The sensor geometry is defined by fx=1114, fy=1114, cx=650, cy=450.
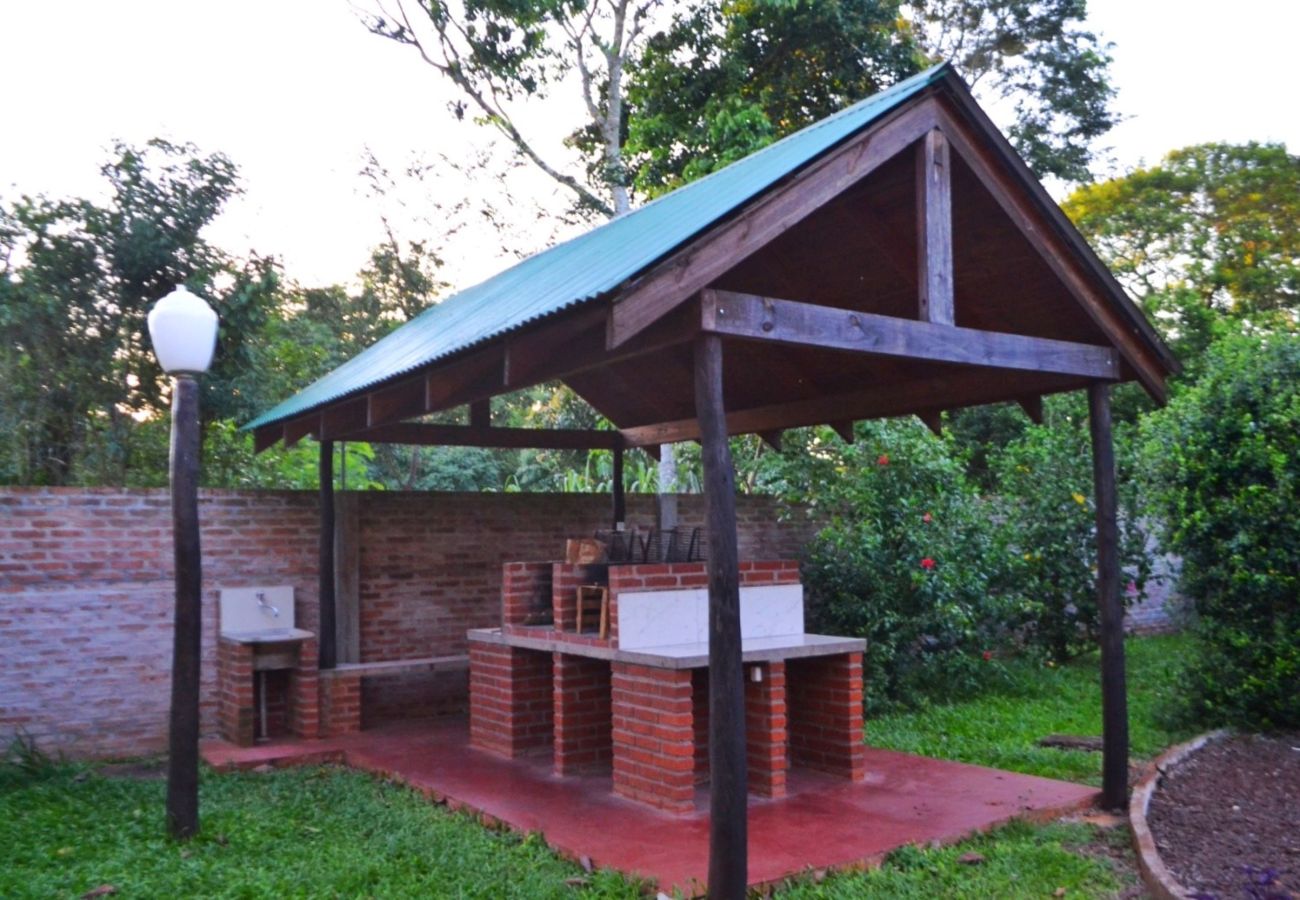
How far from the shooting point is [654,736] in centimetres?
626

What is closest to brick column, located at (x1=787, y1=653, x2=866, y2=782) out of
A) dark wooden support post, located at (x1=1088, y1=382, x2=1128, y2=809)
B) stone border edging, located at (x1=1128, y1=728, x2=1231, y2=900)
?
dark wooden support post, located at (x1=1088, y1=382, x2=1128, y2=809)

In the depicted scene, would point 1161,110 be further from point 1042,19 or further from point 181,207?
point 181,207

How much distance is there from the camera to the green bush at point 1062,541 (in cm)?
1157

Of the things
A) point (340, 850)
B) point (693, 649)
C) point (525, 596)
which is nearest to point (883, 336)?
point (693, 649)

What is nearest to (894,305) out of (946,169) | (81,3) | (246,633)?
(946,169)

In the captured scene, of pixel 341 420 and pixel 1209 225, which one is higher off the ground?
pixel 1209 225

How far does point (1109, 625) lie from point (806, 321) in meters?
2.78

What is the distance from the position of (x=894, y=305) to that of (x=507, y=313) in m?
2.93

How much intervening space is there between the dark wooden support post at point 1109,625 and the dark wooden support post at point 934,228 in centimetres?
155

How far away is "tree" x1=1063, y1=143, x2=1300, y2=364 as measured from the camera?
20.5 meters

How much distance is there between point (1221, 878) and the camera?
4855 mm

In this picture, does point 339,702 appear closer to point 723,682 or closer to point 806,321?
point 723,682

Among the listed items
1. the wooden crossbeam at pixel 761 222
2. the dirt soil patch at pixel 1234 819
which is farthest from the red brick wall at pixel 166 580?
the dirt soil patch at pixel 1234 819

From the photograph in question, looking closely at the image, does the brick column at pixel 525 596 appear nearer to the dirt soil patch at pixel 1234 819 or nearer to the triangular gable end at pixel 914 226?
the triangular gable end at pixel 914 226
